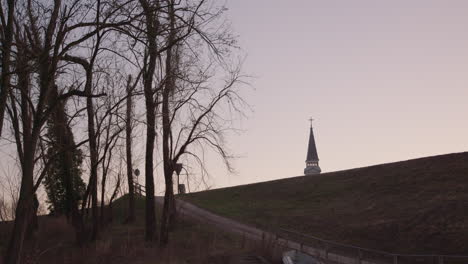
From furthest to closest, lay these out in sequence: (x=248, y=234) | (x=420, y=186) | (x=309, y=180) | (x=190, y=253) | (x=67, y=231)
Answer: (x=309, y=180), (x=420, y=186), (x=248, y=234), (x=67, y=231), (x=190, y=253)

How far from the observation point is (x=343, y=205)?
46469 mm

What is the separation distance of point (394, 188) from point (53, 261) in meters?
31.4

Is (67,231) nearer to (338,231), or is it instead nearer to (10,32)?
(338,231)

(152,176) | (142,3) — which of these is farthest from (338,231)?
(142,3)

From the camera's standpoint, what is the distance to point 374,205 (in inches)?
1725

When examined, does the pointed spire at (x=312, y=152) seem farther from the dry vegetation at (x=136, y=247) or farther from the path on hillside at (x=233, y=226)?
the dry vegetation at (x=136, y=247)

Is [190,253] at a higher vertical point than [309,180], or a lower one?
lower

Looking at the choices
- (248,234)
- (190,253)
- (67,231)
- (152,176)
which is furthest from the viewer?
(248,234)

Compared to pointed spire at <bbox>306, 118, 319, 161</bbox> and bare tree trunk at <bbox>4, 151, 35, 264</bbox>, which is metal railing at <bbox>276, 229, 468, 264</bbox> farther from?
pointed spire at <bbox>306, 118, 319, 161</bbox>

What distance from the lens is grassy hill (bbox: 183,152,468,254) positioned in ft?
113

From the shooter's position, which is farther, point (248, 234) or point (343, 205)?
point (343, 205)

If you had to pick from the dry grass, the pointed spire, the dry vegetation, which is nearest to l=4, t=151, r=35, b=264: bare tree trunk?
the dry vegetation

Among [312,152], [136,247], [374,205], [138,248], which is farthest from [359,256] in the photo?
[312,152]

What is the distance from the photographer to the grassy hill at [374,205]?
34.4 meters
